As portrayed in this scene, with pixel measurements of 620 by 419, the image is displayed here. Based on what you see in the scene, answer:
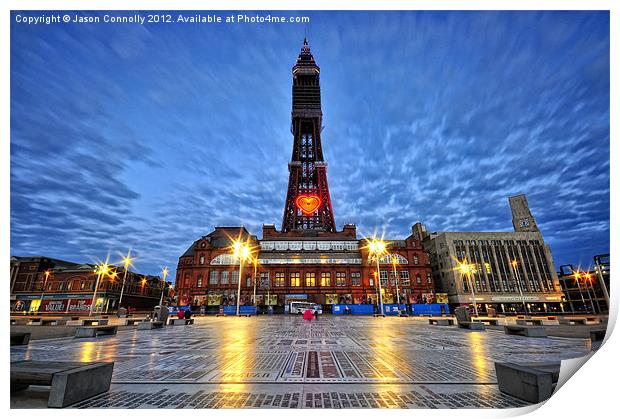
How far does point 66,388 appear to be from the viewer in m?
3.83

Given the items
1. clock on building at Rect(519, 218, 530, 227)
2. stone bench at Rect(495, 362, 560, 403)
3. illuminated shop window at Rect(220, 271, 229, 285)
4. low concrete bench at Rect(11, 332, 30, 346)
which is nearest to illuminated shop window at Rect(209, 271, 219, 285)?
illuminated shop window at Rect(220, 271, 229, 285)

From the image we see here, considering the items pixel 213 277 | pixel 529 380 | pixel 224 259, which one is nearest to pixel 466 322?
pixel 529 380

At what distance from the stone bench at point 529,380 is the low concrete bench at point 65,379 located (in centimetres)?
622

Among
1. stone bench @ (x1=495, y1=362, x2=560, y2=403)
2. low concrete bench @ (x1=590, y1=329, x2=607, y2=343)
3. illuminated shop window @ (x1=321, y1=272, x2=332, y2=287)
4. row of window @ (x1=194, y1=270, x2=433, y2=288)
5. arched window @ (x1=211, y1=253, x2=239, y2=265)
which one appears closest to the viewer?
stone bench @ (x1=495, y1=362, x2=560, y2=403)

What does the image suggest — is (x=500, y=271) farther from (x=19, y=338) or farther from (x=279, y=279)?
(x=19, y=338)

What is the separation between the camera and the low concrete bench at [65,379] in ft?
12.6

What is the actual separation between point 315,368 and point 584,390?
4636mm

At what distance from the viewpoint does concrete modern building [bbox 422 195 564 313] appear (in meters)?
63.0

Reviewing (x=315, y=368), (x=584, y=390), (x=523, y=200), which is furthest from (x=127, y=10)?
(x=523, y=200)

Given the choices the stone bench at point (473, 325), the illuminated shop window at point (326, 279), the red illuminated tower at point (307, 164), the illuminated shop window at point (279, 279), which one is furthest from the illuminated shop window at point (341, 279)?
the stone bench at point (473, 325)

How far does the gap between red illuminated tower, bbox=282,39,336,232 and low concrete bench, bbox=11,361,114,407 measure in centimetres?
7217

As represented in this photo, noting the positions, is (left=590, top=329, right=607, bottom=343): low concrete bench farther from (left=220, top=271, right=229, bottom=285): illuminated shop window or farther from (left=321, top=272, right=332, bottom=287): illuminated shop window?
(left=220, top=271, right=229, bottom=285): illuminated shop window

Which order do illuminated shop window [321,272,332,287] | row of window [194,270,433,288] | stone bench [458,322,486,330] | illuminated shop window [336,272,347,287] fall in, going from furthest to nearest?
illuminated shop window [336,272,347,287] → illuminated shop window [321,272,332,287] → row of window [194,270,433,288] → stone bench [458,322,486,330]

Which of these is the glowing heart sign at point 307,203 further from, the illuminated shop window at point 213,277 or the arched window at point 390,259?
the illuminated shop window at point 213,277
